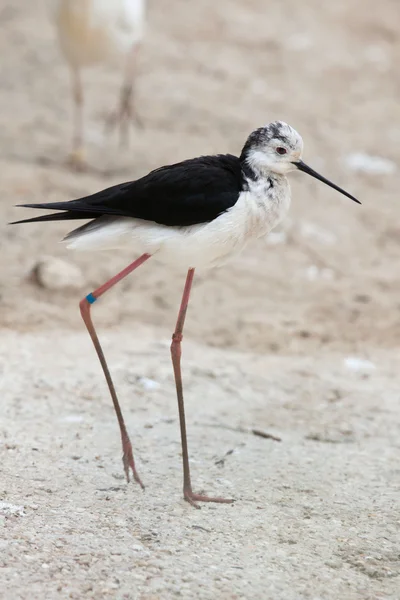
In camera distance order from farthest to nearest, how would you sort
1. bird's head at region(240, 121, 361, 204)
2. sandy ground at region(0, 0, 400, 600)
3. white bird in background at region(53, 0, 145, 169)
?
white bird in background at region(53, 0, 145, 169)
bird's head at region(240, 121, 361, 204)
sandy ground at region(0, 0, 400, 600)

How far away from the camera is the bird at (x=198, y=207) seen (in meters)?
2.81

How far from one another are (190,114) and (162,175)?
4157 mm

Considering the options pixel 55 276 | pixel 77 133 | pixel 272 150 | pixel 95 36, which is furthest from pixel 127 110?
pixel 272 150

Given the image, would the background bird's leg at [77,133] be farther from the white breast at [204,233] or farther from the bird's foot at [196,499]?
the bird's foot at [196,499]

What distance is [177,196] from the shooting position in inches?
111

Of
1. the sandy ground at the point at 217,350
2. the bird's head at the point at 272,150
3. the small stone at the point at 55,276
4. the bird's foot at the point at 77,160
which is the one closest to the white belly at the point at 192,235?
the bird's head at the point at 272,150

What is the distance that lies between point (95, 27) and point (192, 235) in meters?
3.75

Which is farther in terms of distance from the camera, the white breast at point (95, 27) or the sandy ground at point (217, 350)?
the white breast at point (95, 27)

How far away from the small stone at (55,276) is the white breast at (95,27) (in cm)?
213

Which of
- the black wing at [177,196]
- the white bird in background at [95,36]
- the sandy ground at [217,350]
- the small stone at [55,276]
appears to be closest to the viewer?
the sandy ground at [217,350]

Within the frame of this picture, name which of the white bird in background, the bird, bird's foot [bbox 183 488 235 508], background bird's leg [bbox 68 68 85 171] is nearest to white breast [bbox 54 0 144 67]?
the white bird in background

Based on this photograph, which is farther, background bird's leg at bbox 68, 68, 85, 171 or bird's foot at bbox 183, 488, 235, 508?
background bird's leg at bbox 68, 68, 85, 171

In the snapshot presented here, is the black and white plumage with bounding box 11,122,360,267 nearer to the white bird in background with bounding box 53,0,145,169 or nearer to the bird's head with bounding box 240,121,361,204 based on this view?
the bird's head with bounding box 240,121,361,204

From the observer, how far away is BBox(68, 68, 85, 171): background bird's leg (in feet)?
19.7
